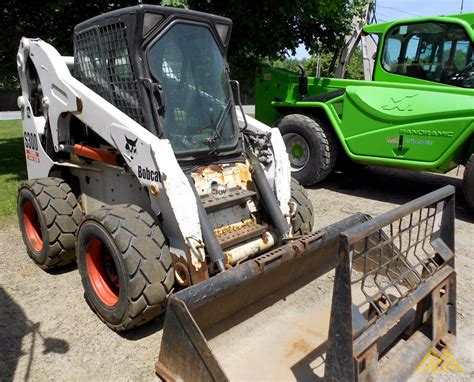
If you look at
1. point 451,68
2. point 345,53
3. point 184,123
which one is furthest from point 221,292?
point 345,53

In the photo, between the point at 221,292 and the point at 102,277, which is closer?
the point at 221,292

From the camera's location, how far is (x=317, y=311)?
3.11 meters

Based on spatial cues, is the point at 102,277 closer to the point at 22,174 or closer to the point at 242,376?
the point at 242,376

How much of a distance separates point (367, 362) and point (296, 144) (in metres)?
5.06

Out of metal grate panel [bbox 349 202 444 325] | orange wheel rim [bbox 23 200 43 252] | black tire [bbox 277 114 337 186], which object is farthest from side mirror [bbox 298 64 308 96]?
orange wheel rim [bbox 23 200 43 252]

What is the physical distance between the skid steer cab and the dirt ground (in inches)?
5.5

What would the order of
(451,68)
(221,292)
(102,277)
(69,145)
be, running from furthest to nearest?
1. (451,68)
2. (69,145)
3. (102,277)
4. (221,292)

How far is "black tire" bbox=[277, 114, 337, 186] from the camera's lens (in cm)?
661

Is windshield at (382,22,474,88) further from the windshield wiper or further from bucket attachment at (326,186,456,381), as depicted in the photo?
the windshield wiper

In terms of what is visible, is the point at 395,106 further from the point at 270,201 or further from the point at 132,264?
the point at 132,264

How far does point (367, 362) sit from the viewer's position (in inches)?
86.2
